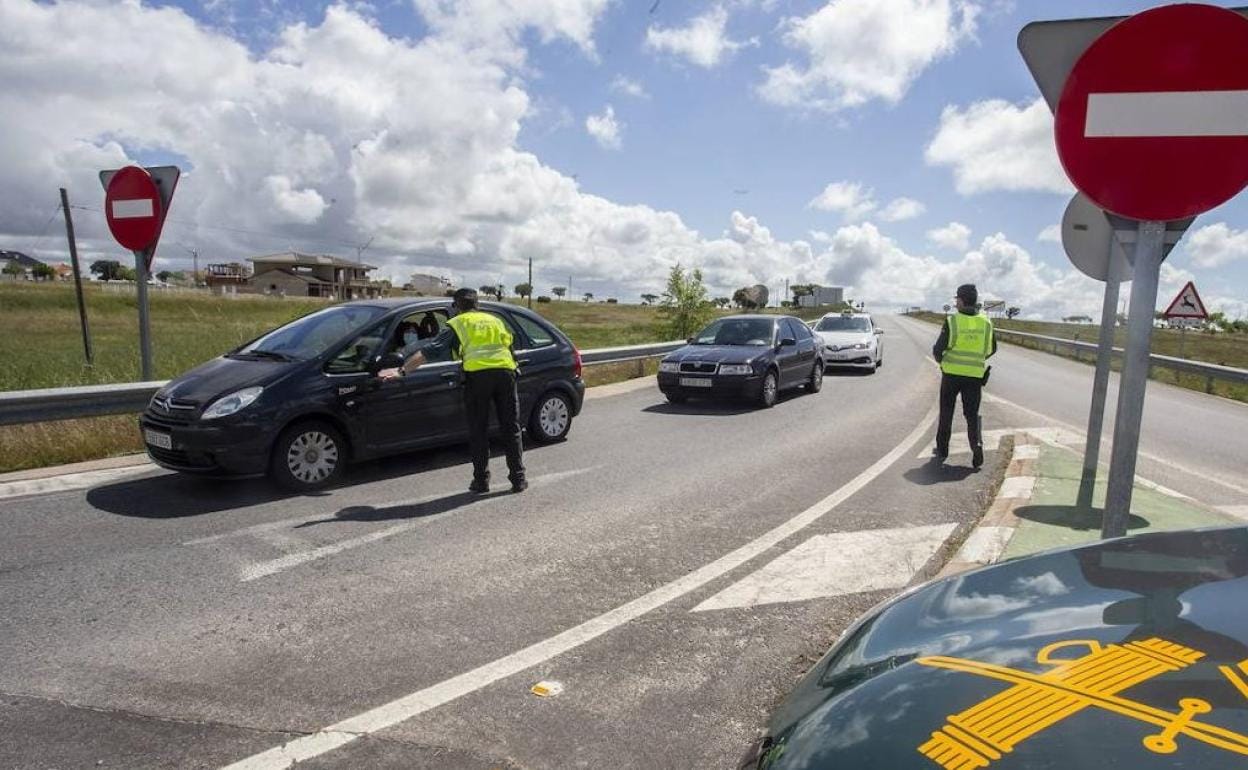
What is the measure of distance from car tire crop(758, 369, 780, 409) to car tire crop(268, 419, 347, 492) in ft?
22.9

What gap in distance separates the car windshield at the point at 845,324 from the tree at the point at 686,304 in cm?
674

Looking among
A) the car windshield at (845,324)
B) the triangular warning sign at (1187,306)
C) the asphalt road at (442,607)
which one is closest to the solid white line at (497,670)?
the asphalt road at (442,607)

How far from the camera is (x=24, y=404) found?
6977mm

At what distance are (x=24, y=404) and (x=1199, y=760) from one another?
28.5ft

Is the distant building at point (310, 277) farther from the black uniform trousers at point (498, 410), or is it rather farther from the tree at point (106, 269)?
the black uniform trousers at point (498, 410)

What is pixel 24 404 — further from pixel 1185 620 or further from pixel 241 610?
pixel 1185 620

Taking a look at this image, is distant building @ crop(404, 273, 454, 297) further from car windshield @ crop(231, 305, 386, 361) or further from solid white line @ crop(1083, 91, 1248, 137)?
solid white line @ crop(1083, 91, 1248, 137)

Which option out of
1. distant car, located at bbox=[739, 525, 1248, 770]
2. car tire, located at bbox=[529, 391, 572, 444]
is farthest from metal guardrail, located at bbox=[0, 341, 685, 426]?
distant car, located at bbox=[739, 525, 1248, 770]

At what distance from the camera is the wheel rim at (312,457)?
253 inches

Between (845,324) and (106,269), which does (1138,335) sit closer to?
(845,324)

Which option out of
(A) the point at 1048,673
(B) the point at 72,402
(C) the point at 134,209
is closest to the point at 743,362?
(C) the point at 134,209

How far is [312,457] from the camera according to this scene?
21.5ft

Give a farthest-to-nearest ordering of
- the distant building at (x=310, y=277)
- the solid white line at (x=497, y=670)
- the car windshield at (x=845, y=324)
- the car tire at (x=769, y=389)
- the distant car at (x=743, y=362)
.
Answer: the distant building at (x=310, y=277) < the car windshield at (x=845, y=324) < the car tire at (x=769, y=389) < the distant car at (x=743, y=362) < the solid white line at (x=497, y=670)

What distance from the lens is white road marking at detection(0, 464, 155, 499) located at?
612cm
